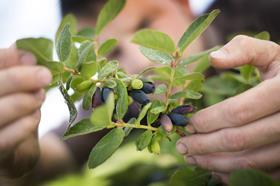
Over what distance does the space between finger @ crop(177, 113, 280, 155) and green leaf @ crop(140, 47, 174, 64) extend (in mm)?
135

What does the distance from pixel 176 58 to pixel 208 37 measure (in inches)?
51.1

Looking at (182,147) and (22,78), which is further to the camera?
(182,147)

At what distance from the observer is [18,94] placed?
2.00 feet

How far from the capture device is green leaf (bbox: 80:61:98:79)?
2.12ft

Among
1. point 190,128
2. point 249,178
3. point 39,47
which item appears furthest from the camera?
point 190,128

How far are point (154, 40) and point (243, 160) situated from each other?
245mm

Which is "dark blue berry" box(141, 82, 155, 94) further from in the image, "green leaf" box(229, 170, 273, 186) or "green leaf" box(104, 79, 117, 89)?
"green leaf" box(229, 170, 273, 186)

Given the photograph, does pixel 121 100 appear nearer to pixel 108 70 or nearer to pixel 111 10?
pixel 108 70

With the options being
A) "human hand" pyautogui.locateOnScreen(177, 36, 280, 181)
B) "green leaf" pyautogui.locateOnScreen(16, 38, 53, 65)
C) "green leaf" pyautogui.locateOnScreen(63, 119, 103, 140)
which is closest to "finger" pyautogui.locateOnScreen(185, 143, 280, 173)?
"human hand" pyautogui.locateOnScreen(177, 36, 280, 181)

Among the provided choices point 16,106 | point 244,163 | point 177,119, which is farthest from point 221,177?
point 16,106

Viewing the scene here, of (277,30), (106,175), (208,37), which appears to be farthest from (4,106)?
(277,30)

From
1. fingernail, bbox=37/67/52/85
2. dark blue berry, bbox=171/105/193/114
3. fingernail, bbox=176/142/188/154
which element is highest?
fingernail, bbox=37/67/52/85

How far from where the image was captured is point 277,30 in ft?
6.70

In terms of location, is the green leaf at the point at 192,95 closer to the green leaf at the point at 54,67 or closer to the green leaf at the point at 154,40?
the green leaf at the point at 154,40
